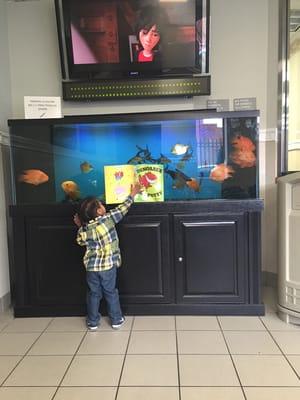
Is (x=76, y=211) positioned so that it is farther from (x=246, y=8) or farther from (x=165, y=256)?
(x=246, y=8)

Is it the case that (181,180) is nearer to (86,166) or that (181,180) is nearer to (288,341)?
(86,166)

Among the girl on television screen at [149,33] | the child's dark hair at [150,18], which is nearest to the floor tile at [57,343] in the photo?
the girl on television screen at [149,33]

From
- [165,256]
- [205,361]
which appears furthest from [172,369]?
[165,256]

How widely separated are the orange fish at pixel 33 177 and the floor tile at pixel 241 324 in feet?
5.31

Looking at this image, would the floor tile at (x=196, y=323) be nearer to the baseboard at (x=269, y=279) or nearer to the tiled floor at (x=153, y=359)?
the tiled floor at (x=153, y=359)

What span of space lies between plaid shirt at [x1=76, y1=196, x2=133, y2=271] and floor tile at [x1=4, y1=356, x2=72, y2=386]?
605 mm

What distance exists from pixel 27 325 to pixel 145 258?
0.95 m

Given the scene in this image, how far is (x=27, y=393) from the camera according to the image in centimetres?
179

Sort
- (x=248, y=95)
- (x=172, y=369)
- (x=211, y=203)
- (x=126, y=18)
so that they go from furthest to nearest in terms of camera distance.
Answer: (x=248, y=95)
(x=126, y=18)
(x=211, y=203)
(x=172, y=369)

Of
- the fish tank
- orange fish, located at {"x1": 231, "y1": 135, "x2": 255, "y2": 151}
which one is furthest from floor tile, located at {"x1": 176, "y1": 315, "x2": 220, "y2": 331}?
orange fish, located at {"x1": 231, "y1": 135, "x2": 255, "y2": 151}

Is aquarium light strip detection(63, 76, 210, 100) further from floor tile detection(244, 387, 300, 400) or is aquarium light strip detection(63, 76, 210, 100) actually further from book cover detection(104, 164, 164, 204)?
floor tile detection(244, 387, 300, 400)

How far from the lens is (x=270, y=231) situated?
318cm

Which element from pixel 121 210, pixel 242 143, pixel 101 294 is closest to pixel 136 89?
pixel 242 143

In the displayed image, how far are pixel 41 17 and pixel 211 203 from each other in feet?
7.01
